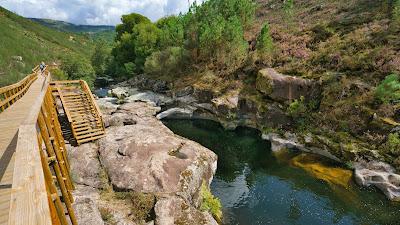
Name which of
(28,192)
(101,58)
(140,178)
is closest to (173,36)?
(101,58)

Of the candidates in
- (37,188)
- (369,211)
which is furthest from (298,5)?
(37,188)

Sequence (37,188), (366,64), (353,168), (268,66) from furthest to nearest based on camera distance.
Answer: (268,66)
(366,64)
(353,168)
(37,188)

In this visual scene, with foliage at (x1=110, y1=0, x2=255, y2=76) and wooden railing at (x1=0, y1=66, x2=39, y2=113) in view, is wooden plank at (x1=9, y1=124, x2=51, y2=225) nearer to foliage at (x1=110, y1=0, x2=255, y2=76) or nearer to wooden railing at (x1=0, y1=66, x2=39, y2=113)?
wooden railing at (x1=0, y1=66, x2=39, y2=113)

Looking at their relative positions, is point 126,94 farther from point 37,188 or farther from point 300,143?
point 37,188

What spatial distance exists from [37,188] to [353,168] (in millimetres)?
27159

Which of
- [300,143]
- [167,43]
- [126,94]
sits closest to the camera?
[300,143]

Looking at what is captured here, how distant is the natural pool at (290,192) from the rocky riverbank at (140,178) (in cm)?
349

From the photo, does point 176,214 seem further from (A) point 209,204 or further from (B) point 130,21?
(B) point 130,21

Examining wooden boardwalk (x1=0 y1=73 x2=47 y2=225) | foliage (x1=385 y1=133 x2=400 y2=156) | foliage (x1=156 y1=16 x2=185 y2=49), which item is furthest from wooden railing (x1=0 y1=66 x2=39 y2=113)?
foliage (x1=156 y1=16 x2=185 y2=49)

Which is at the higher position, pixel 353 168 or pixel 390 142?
pixel 390 142

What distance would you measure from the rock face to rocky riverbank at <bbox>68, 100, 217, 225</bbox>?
12.4m

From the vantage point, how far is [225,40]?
47031 millimetres

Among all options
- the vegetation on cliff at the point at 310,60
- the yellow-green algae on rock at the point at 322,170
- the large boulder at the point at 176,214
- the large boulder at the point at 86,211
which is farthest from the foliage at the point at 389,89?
the large boulder at the point at 86,211

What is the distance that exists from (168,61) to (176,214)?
1651 inches
